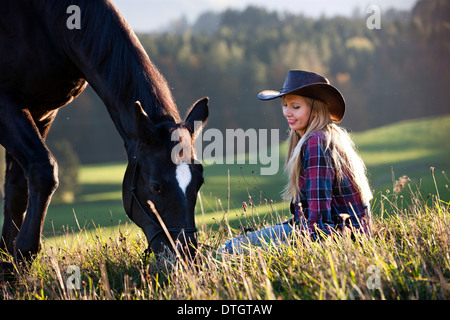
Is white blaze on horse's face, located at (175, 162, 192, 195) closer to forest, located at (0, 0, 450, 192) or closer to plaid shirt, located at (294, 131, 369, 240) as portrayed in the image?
plaid shirt, located at (294, 131, 369, 240)

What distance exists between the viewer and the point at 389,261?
2.53 metres

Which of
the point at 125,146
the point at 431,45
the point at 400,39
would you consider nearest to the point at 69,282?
the point at 125,146

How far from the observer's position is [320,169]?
304 cm

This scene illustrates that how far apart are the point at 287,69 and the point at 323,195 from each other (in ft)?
93.8

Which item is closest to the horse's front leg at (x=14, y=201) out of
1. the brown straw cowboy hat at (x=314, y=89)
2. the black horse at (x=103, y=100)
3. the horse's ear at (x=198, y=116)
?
the black horse at (x=103, y=100)

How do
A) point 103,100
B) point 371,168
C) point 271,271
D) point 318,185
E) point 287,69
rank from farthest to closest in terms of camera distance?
point 287,69
point 371,168
point 103,100
point 318,185
point 271,271

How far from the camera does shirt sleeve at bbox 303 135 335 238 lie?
9.91ft

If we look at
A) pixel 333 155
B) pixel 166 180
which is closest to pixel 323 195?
pixel 333 155

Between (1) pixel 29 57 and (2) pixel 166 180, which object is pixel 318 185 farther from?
(1) pixel 29 57

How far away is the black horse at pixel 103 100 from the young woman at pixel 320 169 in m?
0.53

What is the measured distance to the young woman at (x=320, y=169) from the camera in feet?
9.98

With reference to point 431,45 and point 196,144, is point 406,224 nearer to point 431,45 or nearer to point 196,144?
point 196,144

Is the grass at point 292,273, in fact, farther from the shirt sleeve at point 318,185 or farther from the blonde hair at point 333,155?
the blonde hair at point 333,155
